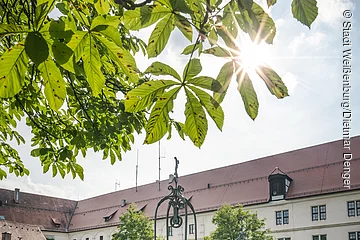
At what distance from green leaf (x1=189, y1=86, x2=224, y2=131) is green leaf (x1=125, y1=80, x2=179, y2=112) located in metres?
0.07

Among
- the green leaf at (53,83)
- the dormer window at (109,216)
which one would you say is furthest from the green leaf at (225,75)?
the dormer window at (109,216)

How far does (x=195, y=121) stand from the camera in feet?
4.59

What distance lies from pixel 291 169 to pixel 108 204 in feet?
→ 60.8

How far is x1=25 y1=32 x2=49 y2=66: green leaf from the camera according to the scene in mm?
1115

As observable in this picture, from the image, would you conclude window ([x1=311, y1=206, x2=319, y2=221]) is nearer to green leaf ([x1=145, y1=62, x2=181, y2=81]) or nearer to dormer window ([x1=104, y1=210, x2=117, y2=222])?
dormer window ([x1=104, y1=210, x2=117, y2=222])

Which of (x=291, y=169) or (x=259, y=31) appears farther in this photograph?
(x=291, y=169)

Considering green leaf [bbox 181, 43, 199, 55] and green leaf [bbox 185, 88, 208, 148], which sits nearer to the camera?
green leaf [bbox 185, 88, 208, 148]

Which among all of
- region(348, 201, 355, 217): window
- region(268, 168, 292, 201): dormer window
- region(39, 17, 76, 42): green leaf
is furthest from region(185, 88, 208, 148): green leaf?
region(268, 168, 292, 201): dormer window

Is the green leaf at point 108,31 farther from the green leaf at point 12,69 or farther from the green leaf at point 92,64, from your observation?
the green leaf at point 12,69

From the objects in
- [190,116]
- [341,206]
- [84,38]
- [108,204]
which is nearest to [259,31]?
[190,116]

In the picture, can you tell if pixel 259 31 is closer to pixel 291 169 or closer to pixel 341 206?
pixel 341 206

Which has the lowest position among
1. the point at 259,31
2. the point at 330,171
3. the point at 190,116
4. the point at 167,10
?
the point at 190,116

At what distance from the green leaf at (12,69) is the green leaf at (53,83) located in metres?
0.05

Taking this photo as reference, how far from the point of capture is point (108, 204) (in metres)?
43.6
